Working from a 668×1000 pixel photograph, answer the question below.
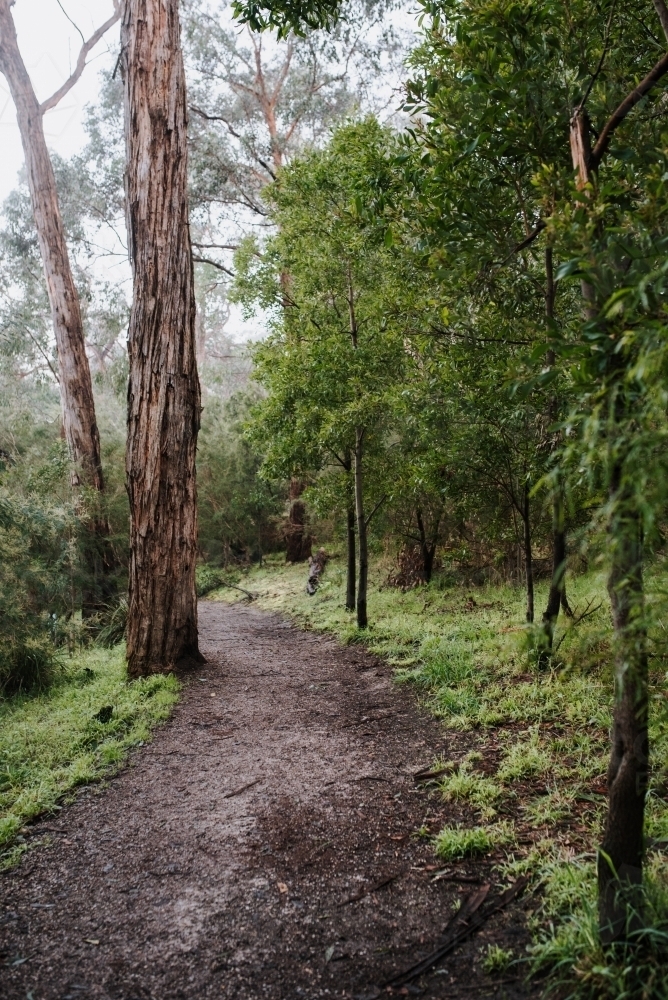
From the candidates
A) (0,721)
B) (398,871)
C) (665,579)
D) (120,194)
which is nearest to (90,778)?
(0,721)

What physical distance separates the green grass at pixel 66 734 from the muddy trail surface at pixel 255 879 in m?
0.16

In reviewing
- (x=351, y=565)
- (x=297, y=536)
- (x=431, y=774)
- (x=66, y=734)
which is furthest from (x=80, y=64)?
(x=431, y=774)

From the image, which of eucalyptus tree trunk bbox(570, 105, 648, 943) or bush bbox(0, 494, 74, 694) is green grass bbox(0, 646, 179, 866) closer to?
bush bbox(0, 494, 74, 694)

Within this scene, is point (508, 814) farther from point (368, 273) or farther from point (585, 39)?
point (368, 273)

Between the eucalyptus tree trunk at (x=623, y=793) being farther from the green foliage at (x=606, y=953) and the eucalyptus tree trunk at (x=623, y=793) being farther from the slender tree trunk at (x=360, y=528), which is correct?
the slender tree trunk at (x=360, y=528)

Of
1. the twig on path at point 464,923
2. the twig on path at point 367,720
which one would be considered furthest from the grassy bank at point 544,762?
the twig on path at point 367,720

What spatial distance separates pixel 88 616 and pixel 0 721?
4.67 m

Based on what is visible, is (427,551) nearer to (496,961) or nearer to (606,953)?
(496,961)

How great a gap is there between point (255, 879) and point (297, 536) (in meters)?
13.1

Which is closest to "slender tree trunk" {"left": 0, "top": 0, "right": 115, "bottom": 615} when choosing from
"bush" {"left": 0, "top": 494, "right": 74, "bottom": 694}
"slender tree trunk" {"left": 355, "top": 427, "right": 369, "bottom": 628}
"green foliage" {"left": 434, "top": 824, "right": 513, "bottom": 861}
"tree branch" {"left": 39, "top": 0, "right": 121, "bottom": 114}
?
"tree branch" {"left": 39, "top": 0, "right": 121, "bottom": 114}

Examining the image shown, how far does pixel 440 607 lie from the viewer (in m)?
8.05

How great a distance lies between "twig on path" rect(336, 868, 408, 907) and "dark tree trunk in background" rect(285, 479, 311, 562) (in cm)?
1269

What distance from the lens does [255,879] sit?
2.76 metres

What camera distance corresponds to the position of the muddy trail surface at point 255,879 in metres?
2.20
